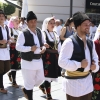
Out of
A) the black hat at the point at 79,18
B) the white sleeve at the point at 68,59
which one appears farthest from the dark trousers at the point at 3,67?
the black hat at the point at 79,18

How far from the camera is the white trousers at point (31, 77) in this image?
532cm

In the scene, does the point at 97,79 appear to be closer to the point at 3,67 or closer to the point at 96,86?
the point at 96,86

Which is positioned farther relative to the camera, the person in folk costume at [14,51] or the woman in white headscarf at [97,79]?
the person in folk costume at [14,51]

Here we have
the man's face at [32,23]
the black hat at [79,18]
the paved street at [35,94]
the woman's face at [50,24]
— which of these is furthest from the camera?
the paved street at [35,94]

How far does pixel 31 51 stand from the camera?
17.1 ft

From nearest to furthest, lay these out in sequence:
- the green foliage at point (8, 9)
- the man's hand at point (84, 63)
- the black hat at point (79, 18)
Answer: the man's hand at point (84, 63) < the black hat at point (79, 18) < the green foliage at point (8, 9)

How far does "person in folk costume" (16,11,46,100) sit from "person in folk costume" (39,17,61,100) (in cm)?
60

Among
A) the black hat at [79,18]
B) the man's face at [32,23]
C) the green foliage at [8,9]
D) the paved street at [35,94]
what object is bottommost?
the paved street at [35,94]

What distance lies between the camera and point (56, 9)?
60.9 ft

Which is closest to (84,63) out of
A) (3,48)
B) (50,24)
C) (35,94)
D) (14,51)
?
(50,24)

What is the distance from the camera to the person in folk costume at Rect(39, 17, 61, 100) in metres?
6.04

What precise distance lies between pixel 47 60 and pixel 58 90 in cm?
95

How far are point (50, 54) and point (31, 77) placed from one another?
3.20ft

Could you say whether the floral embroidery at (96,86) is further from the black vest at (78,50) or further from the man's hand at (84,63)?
the man's hand at (84,63)
